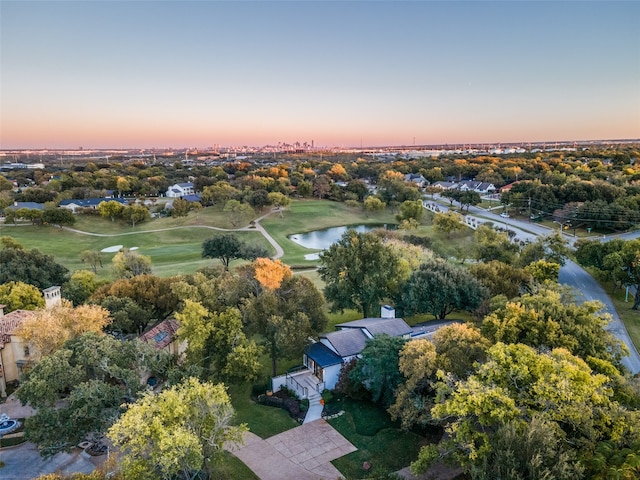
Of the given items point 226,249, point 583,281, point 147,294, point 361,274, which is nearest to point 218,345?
point 147,294

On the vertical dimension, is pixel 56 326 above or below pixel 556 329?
below

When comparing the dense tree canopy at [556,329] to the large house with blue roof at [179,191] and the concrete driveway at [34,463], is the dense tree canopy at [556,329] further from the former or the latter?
the large house with blue roof at [179,191]

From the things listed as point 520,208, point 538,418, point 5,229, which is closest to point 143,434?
point 538,418

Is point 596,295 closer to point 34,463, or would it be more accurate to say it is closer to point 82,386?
point 82,386

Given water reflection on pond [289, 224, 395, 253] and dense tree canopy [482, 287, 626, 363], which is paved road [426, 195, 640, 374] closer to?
dense tree canopy [482, 287, 626, 363]

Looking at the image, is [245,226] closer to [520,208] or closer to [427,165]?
[520,208]

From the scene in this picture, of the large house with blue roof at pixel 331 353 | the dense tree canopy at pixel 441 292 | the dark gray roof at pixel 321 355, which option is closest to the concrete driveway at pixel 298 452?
the large house with blue roof at pixel 331 353
